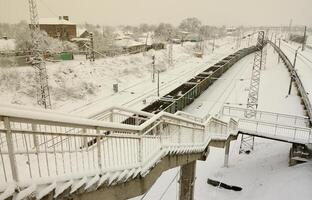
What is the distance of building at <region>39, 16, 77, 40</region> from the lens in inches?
2435

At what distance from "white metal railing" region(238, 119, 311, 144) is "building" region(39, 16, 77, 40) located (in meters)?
53.0

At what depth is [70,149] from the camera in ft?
18.1

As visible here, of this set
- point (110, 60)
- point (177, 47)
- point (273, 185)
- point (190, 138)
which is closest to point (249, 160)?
point (273, 185)

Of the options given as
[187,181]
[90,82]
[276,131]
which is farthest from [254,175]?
[90,82]

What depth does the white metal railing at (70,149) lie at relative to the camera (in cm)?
371

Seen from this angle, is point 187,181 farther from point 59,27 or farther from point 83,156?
point 59,27

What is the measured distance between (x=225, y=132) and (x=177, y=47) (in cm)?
6644

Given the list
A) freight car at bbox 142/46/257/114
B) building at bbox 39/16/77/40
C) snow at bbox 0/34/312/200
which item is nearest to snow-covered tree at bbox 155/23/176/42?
snow at bbox 0/34/312/200

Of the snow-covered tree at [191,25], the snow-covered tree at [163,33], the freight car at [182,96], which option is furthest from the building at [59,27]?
the snow-covered tree at [191,25]

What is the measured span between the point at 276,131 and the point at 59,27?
2271 inches

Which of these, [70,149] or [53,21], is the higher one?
[53,21]

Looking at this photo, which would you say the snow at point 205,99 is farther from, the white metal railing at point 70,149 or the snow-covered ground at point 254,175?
the white metal railing at point 70,149

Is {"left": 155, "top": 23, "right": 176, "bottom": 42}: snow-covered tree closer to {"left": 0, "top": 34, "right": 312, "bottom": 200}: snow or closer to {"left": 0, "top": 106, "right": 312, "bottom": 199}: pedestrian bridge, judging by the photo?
{"left": 0, "top": 34, "right": 312, "bottom": 200}: snow

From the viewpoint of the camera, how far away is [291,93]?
35.9 m
